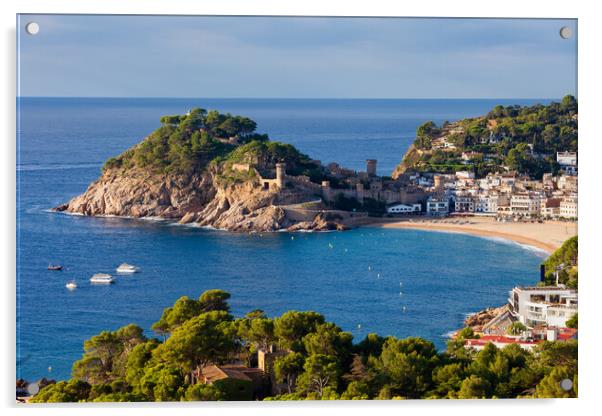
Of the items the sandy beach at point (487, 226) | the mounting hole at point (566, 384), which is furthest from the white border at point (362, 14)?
the sandy beach at point (487, 226)

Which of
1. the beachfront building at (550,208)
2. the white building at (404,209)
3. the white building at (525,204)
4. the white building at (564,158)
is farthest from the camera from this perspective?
the white building at (404,209)

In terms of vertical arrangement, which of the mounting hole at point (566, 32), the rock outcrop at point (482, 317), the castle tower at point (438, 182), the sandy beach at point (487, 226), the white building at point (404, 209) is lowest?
the rock outcrop at point (482, 317)

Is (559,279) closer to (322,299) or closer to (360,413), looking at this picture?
(322,299)

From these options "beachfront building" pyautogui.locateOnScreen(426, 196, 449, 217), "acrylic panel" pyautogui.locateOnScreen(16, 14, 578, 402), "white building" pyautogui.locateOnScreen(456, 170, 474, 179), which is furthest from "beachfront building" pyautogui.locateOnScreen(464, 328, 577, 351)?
"white building" pyautogui.locateOnScreen(456, 170, 474, 179)

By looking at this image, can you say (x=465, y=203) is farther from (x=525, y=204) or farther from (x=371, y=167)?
(x=371, y=167)

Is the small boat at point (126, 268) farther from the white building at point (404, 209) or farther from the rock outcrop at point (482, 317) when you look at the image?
the white building at point (404, 209)

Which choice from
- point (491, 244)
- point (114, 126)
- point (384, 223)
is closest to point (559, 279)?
point (491, 244)
